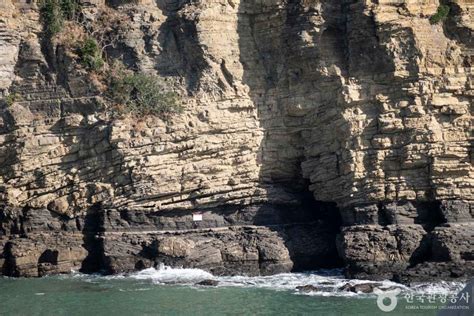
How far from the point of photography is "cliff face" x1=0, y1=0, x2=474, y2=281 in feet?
70.6

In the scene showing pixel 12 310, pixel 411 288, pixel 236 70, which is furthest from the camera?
pixel 236 70

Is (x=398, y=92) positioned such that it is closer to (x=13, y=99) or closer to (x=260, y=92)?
(x=260, y=92)

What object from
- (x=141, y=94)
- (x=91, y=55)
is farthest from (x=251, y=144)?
(x=91, y=55)

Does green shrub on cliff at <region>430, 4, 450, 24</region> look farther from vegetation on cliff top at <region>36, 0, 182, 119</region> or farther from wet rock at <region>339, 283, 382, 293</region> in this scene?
wet rock at <region>339, 283, 382, 293</region>

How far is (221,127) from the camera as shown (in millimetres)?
23344

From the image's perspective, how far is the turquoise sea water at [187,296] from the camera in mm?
16953

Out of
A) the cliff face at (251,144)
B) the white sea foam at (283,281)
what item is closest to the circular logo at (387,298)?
the white sea foam at (283,281)

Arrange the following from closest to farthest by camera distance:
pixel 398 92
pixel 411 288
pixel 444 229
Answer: pixel 411 288, pixel 444 229, pixel 398 92

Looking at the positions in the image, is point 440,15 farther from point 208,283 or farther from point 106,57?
point 106,57

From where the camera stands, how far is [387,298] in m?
17.9

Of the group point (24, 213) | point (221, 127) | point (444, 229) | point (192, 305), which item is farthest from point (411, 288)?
point (24, 213)

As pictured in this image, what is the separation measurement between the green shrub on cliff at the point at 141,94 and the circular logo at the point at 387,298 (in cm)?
904

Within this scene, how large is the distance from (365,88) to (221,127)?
15.6 ft

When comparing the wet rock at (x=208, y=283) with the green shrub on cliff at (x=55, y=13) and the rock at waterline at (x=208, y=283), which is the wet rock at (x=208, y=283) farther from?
the green shrub on cliff at (x=55, y=13)
